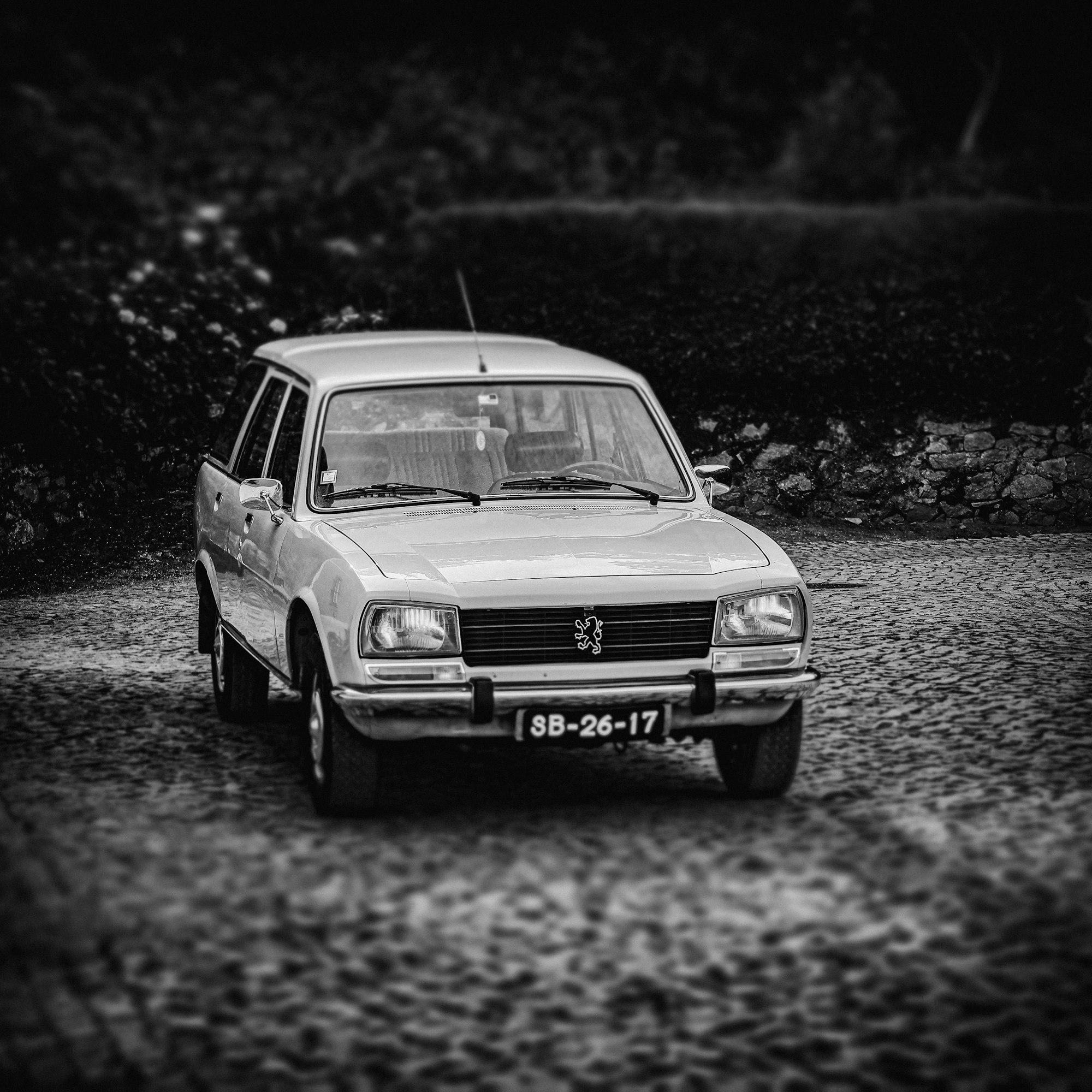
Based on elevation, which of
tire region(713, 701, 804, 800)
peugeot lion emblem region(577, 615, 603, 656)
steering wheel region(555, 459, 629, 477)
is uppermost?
steering wheel region(555, 459, 629, 477)

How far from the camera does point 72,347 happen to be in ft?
56.1

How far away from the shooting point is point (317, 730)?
6.59m

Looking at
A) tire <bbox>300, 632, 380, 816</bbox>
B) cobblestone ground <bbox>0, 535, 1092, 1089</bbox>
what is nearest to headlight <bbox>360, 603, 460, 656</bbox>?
tire <bbox>300, 632, 380, 816</bbox>

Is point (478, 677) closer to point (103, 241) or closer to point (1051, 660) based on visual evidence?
point (1051, 660)

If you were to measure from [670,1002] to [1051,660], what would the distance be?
590 centimetres

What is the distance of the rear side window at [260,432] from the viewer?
25.9 ft

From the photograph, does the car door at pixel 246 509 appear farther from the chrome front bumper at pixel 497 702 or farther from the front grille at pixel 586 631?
the front grille at pixel 586 631

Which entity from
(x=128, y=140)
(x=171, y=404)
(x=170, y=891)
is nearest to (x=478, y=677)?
(x=170, y=891)

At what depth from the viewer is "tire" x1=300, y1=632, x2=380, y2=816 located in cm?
634

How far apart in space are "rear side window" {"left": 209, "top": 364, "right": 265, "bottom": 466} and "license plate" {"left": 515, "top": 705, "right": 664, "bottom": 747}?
2.96 m

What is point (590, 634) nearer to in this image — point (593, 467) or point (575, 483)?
point (575, 483)

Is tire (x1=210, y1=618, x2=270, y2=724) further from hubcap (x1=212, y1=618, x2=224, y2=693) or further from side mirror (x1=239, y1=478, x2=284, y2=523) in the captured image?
side mirror (x1=239, y1=478, x2=284, y2=523)

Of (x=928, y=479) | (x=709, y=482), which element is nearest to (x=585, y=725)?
(x=709, y=482)

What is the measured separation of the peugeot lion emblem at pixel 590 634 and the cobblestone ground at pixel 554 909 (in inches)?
28.3
